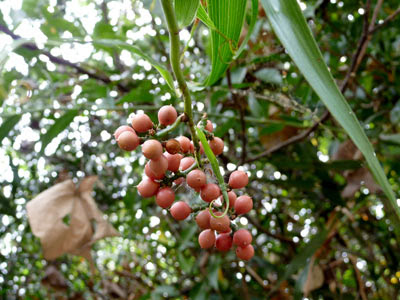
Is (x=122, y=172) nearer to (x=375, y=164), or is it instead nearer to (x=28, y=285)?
(x=28, y=285)

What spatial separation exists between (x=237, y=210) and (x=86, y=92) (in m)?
0.70

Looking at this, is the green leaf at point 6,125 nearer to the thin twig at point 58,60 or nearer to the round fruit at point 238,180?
the thin twig at point 58,60

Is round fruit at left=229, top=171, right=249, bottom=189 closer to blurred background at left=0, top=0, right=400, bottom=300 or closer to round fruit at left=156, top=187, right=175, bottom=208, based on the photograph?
round fruit at left=156, top=187, right=175, bottom=208

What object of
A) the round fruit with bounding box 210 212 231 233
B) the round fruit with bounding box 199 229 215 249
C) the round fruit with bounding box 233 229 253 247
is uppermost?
the round fruit with bounding box 210 212 231 233

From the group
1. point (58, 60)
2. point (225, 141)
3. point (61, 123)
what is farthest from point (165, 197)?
point (225, 141)

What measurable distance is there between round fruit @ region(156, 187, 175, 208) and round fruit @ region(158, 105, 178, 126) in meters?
0.07

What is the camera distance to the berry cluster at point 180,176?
398 mm

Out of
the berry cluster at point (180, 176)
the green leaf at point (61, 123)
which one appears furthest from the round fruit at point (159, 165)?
the green leaf at point (61, 123)

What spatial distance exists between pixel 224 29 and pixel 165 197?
0.18 metres

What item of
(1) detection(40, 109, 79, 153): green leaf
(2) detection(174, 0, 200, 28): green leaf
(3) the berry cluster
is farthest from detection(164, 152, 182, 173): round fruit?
(1) detection(40, 109, 79, 153): green leaf

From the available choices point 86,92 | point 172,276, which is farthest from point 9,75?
point 172,276

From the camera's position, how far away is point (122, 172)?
1.47m

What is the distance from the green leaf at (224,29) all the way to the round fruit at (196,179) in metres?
0.12

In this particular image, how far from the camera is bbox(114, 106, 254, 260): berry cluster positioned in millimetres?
398
